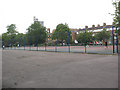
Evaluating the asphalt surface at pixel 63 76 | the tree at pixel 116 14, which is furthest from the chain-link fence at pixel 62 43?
the asphalt surface at pixel 63 76

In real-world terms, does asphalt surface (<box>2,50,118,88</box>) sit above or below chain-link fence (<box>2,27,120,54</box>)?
below

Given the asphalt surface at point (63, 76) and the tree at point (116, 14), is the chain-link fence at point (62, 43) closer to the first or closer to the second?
the tree at point (116, 14)

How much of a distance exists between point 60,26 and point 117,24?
1950 inches

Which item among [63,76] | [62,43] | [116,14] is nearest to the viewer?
[63,76]

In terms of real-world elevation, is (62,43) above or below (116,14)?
below

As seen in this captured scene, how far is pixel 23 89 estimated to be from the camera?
344 centimetres

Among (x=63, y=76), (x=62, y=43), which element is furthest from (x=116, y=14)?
(x=62, y=43)

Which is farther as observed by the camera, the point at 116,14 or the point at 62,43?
the point at 62,43

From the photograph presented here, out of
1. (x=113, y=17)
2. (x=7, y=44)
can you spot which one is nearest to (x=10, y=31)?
(x=7, y=44)

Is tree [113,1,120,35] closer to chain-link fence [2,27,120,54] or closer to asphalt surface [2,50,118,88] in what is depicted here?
chain-link fence [2,27,120,54]

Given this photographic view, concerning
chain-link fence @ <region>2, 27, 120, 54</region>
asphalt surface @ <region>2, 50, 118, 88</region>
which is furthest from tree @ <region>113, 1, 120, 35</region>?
asphalt surface @ <region>2, 50, 118, 88</region>

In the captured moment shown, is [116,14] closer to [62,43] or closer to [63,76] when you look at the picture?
[63,76]

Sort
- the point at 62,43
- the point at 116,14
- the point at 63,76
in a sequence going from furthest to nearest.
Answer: the point at 62,43, the point at 116,14, the point at 63,76

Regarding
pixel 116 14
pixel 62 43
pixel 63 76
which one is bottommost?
pixel 63 76
